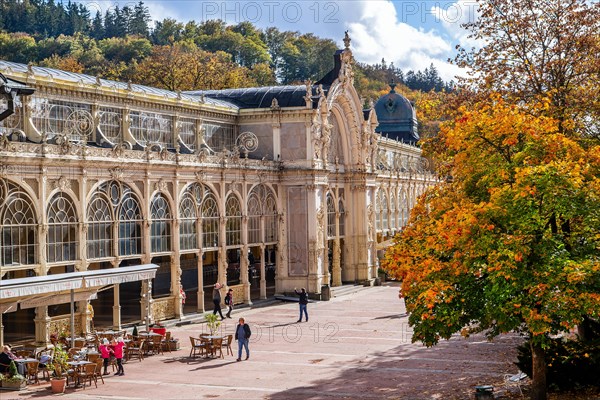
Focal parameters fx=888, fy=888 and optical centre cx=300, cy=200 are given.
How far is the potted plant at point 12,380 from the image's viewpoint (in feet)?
92.4

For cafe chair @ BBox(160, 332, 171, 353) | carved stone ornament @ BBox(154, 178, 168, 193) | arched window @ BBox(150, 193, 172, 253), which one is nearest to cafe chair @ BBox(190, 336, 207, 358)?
cafe chair @ BBox(160, 332, 171, 353)

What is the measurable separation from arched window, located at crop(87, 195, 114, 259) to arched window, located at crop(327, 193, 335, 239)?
25821 mm

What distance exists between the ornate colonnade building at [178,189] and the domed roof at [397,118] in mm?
45795

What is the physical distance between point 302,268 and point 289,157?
7.53 metres

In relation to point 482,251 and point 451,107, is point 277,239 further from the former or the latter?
point 482,251

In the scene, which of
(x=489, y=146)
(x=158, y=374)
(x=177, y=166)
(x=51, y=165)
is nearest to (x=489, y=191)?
(x=489, y=146)

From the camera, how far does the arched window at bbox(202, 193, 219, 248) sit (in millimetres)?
50719

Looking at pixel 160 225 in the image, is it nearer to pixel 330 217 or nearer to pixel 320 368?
pixel 320 368

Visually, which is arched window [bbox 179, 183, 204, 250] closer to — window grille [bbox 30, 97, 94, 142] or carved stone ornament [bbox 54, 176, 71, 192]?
window grille [bbox 30, 97, 94, 142]

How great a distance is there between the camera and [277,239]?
59500mm

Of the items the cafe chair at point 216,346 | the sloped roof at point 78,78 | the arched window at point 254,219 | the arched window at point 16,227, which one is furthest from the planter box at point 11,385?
the arched window at point 254,219

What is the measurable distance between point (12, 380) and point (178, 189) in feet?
67.6

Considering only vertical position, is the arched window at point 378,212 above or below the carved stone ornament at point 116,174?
below

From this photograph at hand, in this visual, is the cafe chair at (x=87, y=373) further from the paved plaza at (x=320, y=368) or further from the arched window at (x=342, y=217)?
the arched window at (x=342, y=217)
